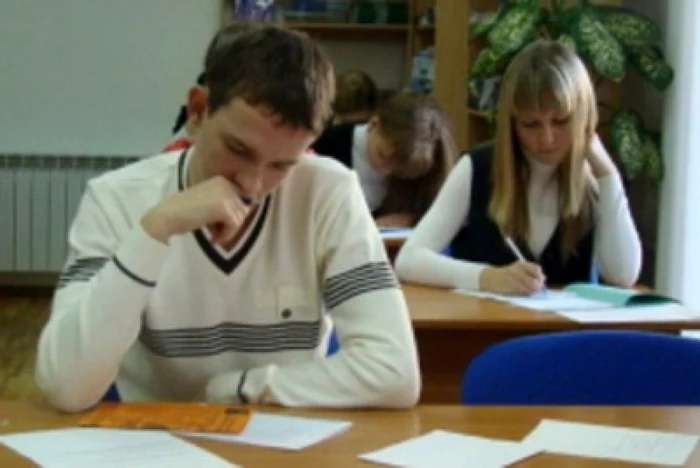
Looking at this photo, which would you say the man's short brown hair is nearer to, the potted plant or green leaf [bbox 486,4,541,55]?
the potted plant

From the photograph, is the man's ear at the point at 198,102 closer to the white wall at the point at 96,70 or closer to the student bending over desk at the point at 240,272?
the student bending over desk at the point at 240,272

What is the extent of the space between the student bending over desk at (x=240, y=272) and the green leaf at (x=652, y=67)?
256 cm

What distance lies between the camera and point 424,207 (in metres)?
4.20

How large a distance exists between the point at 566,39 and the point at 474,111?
3.29ft

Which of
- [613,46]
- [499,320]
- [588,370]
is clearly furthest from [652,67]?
[588,370]

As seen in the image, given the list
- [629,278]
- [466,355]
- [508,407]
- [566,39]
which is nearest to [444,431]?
[508,407]

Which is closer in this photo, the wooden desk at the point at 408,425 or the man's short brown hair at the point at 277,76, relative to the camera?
the wooden desk at the point at 408,425

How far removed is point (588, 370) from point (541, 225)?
1313mm

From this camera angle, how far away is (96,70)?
269 inches

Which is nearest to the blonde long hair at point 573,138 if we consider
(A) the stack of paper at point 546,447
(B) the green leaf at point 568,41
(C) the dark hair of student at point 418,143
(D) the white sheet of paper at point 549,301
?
(D) the white sheet of paper at point 549,301

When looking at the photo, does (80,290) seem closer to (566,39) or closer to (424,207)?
(424,207)

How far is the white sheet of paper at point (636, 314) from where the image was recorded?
2578mm

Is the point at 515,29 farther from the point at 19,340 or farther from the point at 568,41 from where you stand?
the point at 19,340

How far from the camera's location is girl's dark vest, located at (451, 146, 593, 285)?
3152mm
